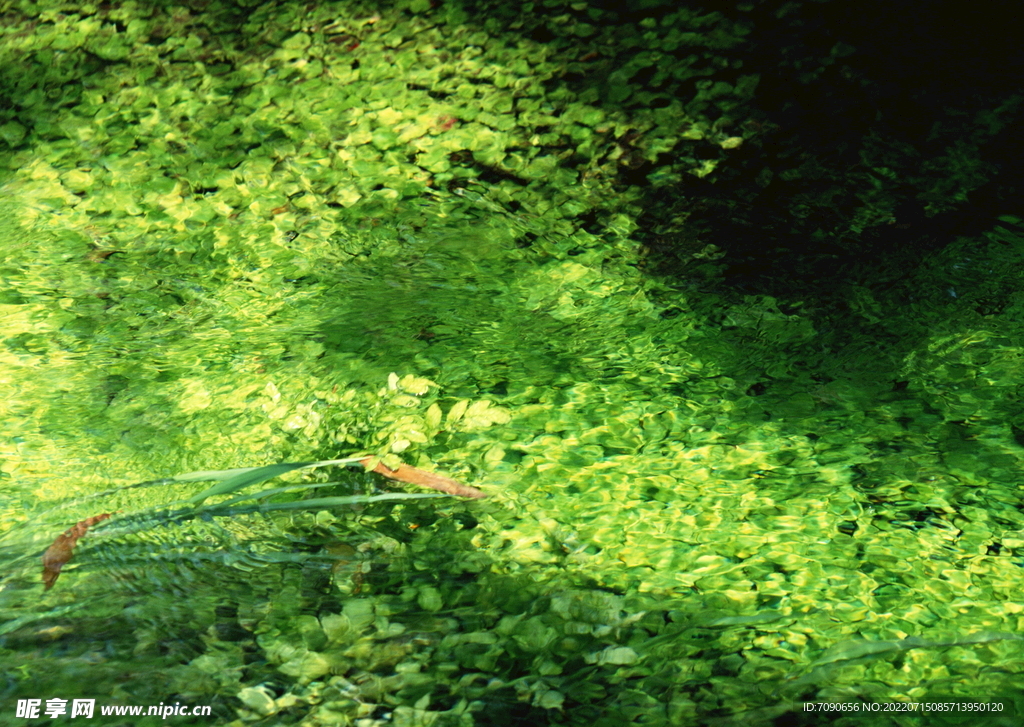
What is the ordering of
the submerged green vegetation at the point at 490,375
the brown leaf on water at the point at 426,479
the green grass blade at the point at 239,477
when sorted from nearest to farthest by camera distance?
the submerged green vegetation at the point at 490,375
the green grass blade at the point at 239,477
the brown leaf on water at the point at 426,479

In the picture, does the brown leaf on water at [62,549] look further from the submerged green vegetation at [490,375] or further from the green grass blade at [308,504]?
the green grass blade at [308,504]

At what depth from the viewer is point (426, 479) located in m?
2.22

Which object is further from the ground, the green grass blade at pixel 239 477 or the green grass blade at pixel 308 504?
the green grass blade at pixel 239 477

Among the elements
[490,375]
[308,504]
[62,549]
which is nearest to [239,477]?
[308,504]

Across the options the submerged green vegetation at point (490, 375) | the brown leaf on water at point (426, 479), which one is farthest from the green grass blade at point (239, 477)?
the brown leaf on water at point (426, 479)

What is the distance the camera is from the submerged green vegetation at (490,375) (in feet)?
5.72

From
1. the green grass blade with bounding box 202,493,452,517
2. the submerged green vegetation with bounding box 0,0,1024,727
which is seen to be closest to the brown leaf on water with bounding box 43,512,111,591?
the submerged green vegetation with bounding box 0,0,1024,727

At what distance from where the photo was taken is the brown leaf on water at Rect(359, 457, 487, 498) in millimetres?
2168

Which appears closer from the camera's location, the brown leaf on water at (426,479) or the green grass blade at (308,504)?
the green grass blade at (308,504)

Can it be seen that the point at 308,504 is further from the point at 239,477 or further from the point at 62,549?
the point at 62,549

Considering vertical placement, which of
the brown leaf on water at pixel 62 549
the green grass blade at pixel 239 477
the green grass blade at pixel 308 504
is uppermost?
the green grass blade at pixel 239 477

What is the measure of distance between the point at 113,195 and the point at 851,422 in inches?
105

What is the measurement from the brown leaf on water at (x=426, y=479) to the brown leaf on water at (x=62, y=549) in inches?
24.7

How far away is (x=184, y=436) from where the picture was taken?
7.82ft
